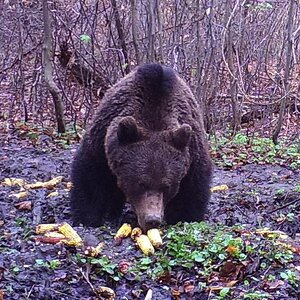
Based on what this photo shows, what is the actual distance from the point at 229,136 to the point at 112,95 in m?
5.28

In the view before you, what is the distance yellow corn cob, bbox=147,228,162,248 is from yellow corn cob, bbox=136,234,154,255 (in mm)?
30

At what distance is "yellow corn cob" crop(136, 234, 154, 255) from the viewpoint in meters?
Answer: 4.70

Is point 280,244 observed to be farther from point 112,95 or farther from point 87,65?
point 87,65

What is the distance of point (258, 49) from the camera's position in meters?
11.4

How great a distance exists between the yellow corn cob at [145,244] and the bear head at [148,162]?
10.0 inches

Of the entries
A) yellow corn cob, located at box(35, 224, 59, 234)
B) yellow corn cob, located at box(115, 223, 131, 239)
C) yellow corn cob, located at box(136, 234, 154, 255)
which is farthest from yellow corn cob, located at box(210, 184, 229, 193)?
yellow corn cob, located at box(35, 224, 59, 234)

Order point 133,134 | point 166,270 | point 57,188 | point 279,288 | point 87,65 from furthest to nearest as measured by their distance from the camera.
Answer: point 87,65
point 57,188
point 133,134
point 166,270
point 279,288

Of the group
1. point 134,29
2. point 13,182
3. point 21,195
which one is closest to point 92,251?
point 21,195

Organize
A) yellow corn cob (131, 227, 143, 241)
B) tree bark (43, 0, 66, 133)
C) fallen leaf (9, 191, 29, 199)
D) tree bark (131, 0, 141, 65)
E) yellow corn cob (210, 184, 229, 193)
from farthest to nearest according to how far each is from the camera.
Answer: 1. tree bark (131, 0, 141, 65)
2. tree bark (43, 0, 66, 133)
3. yellow corn cob (210, 184, 229, 193)
4. fallen leaf (9, 191, 29, 199)
5. yellow corn cob (131, 227, 143, 241)

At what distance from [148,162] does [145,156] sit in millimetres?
56

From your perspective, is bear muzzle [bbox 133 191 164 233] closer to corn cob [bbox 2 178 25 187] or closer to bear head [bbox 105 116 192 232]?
bear head [bbox 105 116 192 232]

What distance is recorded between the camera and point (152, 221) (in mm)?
5059

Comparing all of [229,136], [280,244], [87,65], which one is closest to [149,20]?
[87,65]

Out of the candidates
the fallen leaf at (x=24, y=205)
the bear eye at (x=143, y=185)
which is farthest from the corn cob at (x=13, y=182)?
the bear eye at (x=143, y=185)
